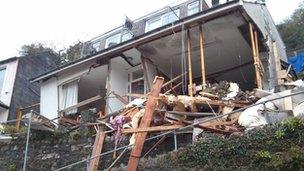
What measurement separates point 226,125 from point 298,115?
181cm

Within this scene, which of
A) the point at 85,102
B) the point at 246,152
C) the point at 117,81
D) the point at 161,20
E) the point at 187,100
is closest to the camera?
the point at 246,152

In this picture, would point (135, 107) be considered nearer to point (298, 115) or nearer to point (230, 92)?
point (230, 92)

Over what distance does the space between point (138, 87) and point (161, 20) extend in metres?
6.50

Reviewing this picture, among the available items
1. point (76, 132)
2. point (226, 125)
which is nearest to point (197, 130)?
point (226, 125)

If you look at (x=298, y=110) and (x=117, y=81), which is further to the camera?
(x=117, y=81)

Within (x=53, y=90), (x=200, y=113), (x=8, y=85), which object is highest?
(x=8, y=85)

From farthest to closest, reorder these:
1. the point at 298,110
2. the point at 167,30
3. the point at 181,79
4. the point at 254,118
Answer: the point at 181,79 → the point at 167,30 → the point at 254,118 → the point at 298,110

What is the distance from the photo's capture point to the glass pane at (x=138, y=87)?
18.5 meters

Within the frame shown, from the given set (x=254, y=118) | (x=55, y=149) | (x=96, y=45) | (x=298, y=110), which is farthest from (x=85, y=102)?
(x=96, y=45)

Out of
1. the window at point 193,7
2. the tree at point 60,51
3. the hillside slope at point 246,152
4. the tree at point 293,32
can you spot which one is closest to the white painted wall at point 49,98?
the window at point 193,7

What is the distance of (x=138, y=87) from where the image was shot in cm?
1866

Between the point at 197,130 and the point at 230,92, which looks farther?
the point at 230,92

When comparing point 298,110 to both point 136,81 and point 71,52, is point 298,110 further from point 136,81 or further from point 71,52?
point 71,52

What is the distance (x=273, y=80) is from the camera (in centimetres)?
1530
